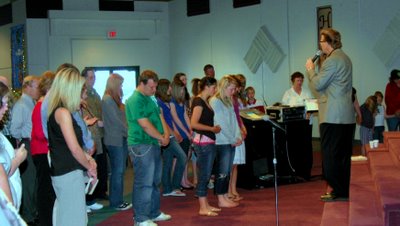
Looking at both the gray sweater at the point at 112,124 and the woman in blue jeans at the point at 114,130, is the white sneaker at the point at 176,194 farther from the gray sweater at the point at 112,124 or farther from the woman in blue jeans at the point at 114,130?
the gray sweater at the point at 112,124

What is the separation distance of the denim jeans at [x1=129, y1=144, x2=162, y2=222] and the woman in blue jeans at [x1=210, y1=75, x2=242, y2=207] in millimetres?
908

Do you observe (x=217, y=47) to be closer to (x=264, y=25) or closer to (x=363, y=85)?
(x=264, y=25)

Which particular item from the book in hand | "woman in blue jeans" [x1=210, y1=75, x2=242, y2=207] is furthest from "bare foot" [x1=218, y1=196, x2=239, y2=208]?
the book in hand

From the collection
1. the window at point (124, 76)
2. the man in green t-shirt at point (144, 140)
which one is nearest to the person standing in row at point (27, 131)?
the man in green t-shirt at point (144, 140)

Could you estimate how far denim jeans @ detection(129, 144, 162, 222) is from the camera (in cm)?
572

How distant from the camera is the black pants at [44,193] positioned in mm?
5379

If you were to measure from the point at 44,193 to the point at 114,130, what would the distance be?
1.63 m

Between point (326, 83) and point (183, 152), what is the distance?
258 cm

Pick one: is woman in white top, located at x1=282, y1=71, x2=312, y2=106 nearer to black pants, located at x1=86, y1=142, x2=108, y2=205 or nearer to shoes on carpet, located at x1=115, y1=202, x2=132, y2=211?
black pants, located at x1=86, y1=142, x2=108, y2=205

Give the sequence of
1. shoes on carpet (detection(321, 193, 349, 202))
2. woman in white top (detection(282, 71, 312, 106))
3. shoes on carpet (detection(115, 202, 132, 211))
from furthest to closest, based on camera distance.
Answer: woman in white top (detection(282, 71, 312, 106)) < shoes on carpet (detection(115, 202, 132, 211)) < shoes on carpet (detection(321, 193, 349, 202))

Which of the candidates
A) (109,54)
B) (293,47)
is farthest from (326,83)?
(109,54)

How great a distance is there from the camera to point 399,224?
154 inches

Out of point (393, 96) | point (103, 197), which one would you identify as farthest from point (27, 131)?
point (393, 96)

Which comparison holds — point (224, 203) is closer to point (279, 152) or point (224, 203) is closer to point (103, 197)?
point (103, 197)
